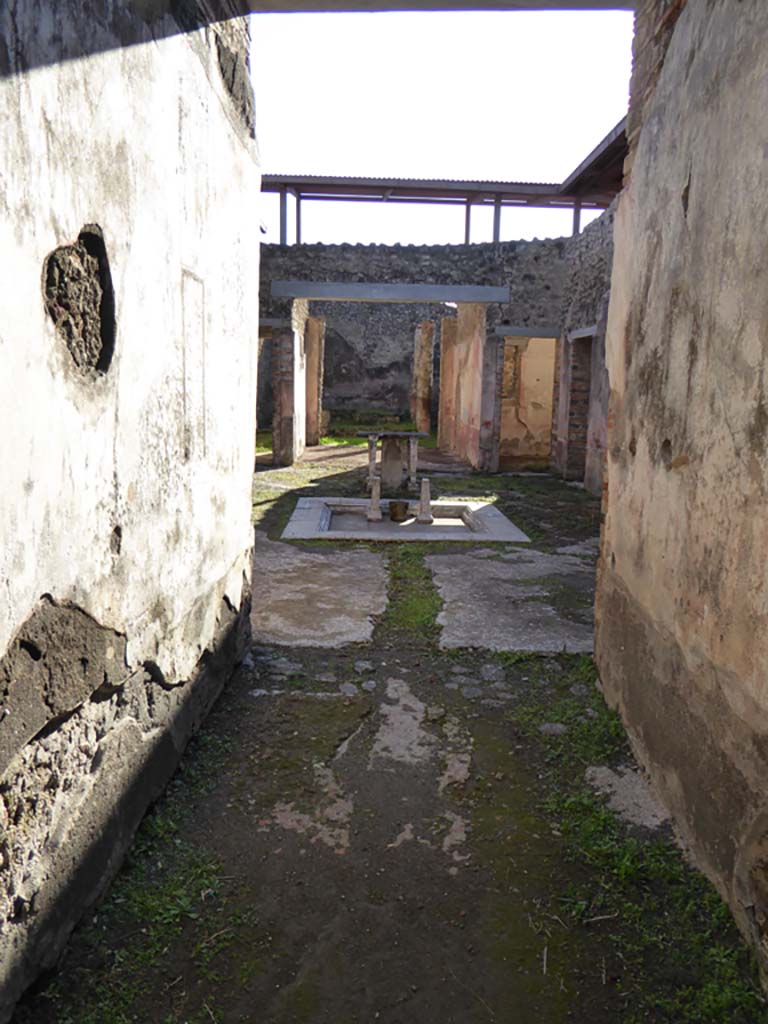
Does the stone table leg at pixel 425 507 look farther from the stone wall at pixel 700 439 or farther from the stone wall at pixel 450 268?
the stone wall at pixel 450 268

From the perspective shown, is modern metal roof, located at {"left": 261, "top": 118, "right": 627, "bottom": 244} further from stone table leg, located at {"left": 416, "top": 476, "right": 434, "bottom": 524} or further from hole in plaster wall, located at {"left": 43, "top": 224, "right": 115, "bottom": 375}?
hole in plaster wall, located at {"left": 43, "top": 224, "right": 115, "bottom": 375}

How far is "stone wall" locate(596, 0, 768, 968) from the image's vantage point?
6.48ft

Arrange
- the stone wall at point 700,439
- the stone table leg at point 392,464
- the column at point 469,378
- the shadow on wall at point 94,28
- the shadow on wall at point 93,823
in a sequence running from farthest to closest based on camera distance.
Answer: the column at point 469,378
the stone table leg at point 392,464
the stone wall at point 700,439
the shadow on wall at point 93,823
the shadow on wall at point 94,28

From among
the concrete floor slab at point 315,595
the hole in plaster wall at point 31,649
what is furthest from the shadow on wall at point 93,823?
the concrete floor slab at point 315,595

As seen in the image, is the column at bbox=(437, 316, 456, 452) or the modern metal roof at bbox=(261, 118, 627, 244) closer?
the modern metal roof at bbox=(261, 118, 627, 244)

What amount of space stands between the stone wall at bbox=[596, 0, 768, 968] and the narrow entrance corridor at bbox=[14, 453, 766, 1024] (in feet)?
0.77

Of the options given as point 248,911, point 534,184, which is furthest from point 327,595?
point 534,184

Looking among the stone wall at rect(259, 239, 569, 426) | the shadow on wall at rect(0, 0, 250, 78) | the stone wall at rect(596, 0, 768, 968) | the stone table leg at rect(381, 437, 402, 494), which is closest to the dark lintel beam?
the stone wall at rect(259, 239, 569, 426)

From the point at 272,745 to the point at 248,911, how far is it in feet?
3.13

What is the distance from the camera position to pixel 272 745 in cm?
304

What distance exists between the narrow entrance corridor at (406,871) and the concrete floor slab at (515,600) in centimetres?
21

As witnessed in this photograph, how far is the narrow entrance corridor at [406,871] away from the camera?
5.98 feet

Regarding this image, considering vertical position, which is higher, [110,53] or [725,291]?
[110,53]

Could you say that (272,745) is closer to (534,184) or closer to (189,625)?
(189,625)
